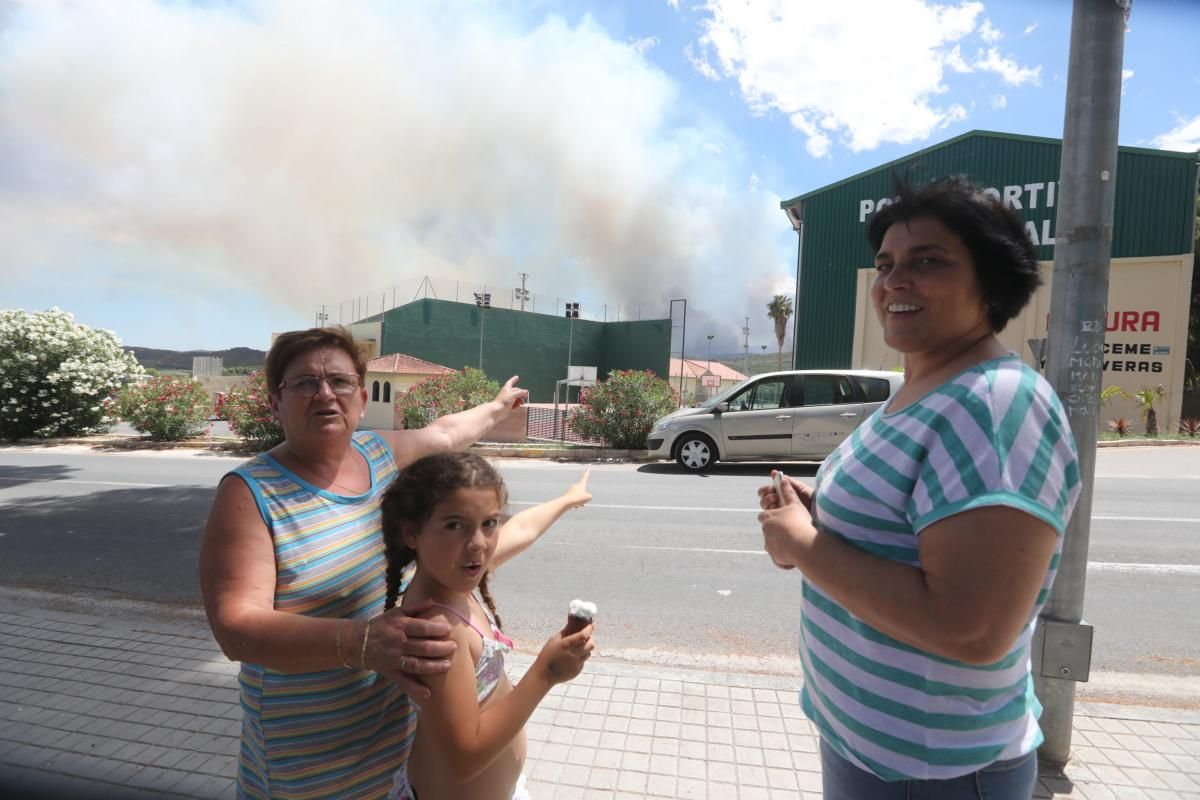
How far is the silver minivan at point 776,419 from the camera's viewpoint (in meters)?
10.9

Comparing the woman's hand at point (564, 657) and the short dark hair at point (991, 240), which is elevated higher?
the short dark hair at point (991, 240)

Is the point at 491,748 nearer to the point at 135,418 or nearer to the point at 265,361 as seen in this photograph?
the point at 265,361

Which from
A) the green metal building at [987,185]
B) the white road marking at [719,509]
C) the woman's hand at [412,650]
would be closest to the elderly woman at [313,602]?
the woman's hand at [412,650]

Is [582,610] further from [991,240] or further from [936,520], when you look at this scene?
[991,240]

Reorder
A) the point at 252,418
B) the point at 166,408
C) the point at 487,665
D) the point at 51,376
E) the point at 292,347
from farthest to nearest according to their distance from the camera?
1. the point at 51,376
2. the point at 166,408
3. the point at 252,418
4. the point at 292,347
5. the point at 487,665

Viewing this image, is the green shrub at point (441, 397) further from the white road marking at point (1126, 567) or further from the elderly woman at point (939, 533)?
the elderly woman at point (939, 533)

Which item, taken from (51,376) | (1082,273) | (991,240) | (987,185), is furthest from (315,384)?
(987,185)

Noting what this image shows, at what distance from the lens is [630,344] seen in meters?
45.2

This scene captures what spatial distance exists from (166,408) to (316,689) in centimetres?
1844

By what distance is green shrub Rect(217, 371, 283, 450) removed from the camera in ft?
51.2

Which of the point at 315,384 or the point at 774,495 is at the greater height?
the point at 315,384

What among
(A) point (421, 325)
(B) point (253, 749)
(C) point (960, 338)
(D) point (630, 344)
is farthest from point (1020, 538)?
(D) point (630, 344)

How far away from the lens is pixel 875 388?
10.8 m

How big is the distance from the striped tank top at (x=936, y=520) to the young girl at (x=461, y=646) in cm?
55
